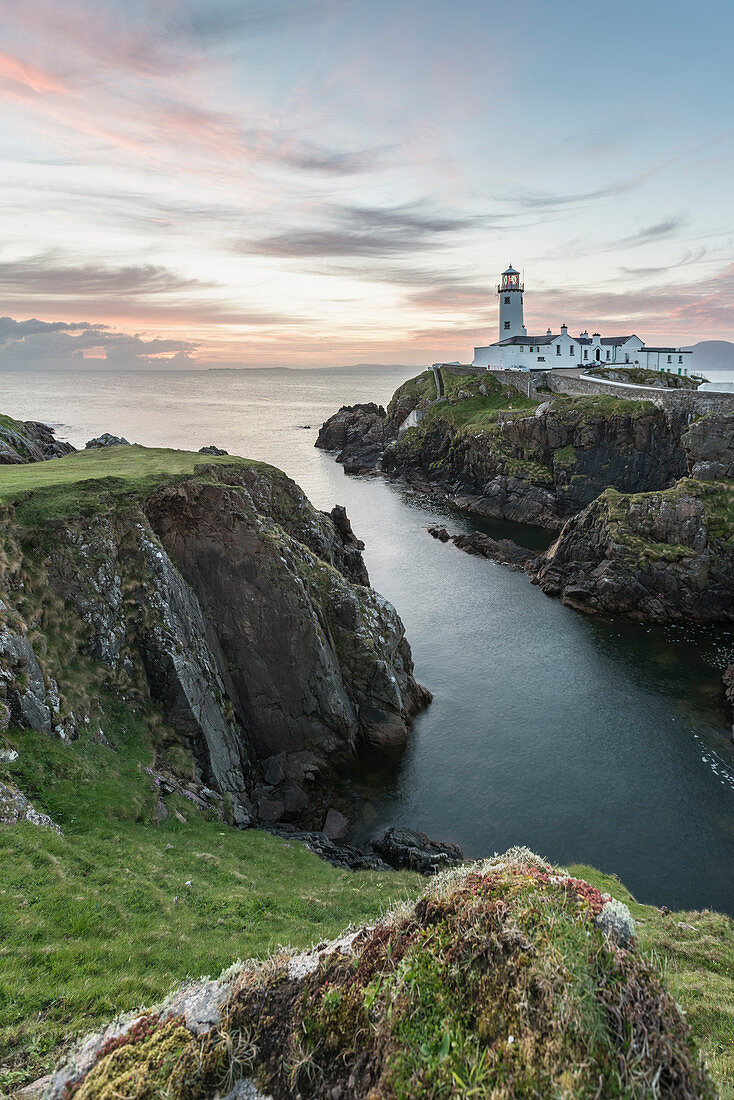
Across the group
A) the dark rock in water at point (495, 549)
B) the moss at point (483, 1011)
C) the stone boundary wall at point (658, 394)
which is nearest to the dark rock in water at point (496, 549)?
the dark rock in water at point (495, 549)

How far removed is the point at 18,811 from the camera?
52.2 feet

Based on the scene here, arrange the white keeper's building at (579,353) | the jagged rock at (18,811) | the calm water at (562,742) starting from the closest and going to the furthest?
the jagged rock at (18,811) < the calm water at (562,742) < the white keeper's building at (579,353)

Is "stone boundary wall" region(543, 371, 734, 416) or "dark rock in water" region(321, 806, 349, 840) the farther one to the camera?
Result: "stone boundary wall" region(543, 371, 734, 416)

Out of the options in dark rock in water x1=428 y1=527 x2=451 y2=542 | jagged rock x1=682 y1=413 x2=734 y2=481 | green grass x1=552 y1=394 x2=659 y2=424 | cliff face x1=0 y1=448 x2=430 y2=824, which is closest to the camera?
cliff face x1=0 y1=448 x2=430 y2=824

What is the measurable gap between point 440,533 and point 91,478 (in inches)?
2022

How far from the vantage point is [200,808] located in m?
23.1

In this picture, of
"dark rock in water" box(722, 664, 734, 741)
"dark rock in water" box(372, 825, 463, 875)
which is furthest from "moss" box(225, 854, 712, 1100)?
"dark rock in water" box(722, 664, 734, 741)

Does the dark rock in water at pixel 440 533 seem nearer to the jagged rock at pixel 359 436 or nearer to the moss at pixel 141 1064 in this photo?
the jagged rock at pixel 359 436

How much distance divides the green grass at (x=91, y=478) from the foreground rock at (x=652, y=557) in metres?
32.9

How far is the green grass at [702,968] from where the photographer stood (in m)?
9.66

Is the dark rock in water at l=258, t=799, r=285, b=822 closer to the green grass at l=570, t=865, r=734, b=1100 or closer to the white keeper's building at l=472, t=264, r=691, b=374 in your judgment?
the green grass at l=570, t=865, r=734, b=1100

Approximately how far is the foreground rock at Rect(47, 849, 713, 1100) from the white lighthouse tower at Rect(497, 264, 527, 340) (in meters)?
139

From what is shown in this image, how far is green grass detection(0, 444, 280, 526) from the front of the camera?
2627cm

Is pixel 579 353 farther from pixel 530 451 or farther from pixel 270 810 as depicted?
pixel 270 810
